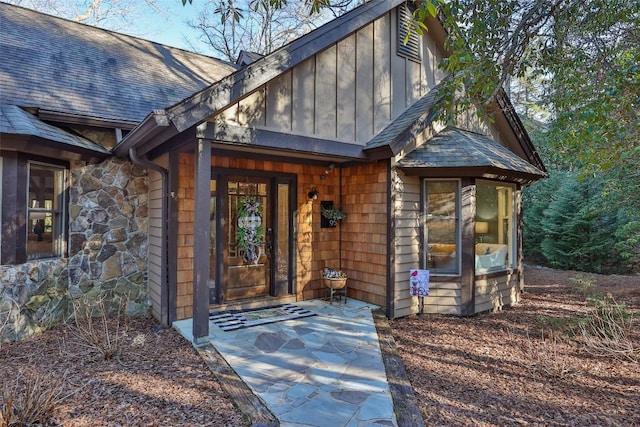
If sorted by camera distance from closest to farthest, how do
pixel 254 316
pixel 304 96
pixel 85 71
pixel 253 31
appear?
1. pixel 304 96
2. pixel 254 316
3. pixel 85 71
4. pixel 253 31

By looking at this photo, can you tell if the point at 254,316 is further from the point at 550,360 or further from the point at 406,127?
the point at 550,360

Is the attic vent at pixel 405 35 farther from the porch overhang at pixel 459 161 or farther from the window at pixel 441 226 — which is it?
the window at pixel 441 226

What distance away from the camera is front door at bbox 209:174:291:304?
5.45 meters

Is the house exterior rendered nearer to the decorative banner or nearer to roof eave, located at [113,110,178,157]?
roof eave, located at [113,110,178,157]

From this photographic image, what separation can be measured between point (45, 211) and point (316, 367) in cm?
423

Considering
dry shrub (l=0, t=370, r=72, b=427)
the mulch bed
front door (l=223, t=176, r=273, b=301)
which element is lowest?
the mulch bed

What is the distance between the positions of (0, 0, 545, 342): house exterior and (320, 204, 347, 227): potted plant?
118 mm

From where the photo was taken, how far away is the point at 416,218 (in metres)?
5.72

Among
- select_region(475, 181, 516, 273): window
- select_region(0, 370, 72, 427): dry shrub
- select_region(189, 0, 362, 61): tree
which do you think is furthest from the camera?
select_region(189, 0, 362, 61): tree

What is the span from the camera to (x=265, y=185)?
19.5 feet

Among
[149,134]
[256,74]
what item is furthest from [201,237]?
[256,74]

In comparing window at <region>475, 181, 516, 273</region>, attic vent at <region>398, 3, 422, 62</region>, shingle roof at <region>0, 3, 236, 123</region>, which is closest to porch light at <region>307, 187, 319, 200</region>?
window at <region>475, 181, 516, 273</region>

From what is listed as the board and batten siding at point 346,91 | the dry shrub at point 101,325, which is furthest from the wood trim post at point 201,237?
the dry shrub at point 101,325

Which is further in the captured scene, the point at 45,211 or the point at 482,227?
the point at 482,227
